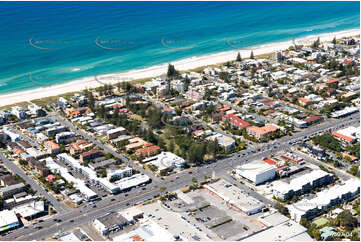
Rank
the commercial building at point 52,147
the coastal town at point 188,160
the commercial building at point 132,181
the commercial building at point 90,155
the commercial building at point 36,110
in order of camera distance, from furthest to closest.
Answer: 1. the commercial building at point 36,110
2. the commercial building at point 52,147
3. the commercial building at point 90,155
4. the commercial building at point 132,181
5. the coastal town at point 188,160

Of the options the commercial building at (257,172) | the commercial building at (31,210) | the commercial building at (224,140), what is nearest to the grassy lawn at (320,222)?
the commercial building at (257,172)

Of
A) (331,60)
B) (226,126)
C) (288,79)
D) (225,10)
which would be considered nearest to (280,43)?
(331,60)

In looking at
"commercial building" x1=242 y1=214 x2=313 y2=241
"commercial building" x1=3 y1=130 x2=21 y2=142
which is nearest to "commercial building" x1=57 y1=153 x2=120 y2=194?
"commercial building" x1=3 y1=130 x2=21 y2=142

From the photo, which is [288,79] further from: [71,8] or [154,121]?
[71,8]

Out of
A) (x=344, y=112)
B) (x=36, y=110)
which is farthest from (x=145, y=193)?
(x=344, y=112)

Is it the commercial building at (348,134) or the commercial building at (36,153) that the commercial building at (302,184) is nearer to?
the commercial building at (348,134)
